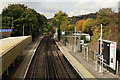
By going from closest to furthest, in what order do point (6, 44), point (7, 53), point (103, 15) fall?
point (7, 53)
point (6, 44)
point (103, 15)

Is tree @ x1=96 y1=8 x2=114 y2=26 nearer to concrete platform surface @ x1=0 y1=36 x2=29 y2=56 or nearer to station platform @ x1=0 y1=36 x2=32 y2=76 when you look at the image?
concrete platform surface @ x1=0 y1=36 x2=29 y2=56

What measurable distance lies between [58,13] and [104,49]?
7036cm

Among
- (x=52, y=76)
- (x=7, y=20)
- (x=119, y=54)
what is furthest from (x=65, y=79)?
(x=7, y=20)

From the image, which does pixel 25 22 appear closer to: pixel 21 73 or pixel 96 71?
pixel 21 73

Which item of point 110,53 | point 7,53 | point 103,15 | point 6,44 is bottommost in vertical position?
point 110,53

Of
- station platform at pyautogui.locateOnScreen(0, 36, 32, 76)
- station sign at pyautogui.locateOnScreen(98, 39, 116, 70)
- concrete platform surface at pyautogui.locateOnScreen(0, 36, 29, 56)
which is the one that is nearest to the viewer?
station platform at pyautogui.locateOnScreen(0, 36, 32, 76)

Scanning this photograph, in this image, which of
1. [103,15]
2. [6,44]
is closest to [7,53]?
[6,44]

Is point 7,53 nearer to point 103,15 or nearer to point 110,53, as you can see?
point 110,53

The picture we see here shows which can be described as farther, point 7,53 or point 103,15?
point 103,15

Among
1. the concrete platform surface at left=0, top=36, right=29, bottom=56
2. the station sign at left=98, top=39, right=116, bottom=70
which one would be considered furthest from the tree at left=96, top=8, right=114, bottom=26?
the concrete platform surface at left=0, top=36, right=29, bottom=56

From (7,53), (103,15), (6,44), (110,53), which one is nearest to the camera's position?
(7,53)

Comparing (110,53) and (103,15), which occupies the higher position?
(103,15)

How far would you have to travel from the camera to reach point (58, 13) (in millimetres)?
85125

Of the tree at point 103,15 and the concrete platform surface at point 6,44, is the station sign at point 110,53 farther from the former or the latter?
the tree at point 103,15
